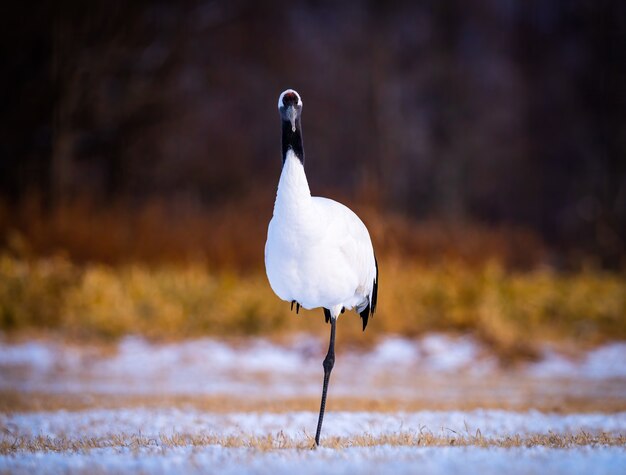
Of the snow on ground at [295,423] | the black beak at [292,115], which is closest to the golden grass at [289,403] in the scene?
the snow on ground at [295,423]

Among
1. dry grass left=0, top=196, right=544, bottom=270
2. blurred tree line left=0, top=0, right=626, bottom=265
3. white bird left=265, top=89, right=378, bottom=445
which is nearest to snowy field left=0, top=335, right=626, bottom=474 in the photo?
white bird left=265, top=89, right=378, bottom=445

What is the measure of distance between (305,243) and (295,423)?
5.80ft

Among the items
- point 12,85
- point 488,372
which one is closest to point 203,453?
point 488,372

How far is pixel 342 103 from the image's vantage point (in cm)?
2725

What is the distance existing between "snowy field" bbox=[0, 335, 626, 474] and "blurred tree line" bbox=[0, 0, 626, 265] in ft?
31.4

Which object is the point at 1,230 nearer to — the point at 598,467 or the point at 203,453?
the point at 203,453

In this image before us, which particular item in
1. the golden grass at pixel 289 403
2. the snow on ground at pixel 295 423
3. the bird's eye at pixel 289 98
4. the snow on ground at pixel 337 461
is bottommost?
Result: the snow on ground at pixel 337 461

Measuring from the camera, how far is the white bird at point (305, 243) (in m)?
5.43

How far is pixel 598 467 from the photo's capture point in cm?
391

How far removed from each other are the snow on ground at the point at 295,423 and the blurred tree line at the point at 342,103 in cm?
1332

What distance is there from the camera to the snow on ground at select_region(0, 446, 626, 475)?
384 centimetres

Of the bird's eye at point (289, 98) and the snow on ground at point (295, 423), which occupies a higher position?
the bird's eye at point (289, 98)

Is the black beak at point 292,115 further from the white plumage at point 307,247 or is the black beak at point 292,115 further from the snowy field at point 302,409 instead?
the snowy field at point 302,409

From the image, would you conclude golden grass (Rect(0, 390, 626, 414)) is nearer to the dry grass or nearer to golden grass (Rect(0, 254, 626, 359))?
golden grass (Rect(0, 254, 626, 359))
